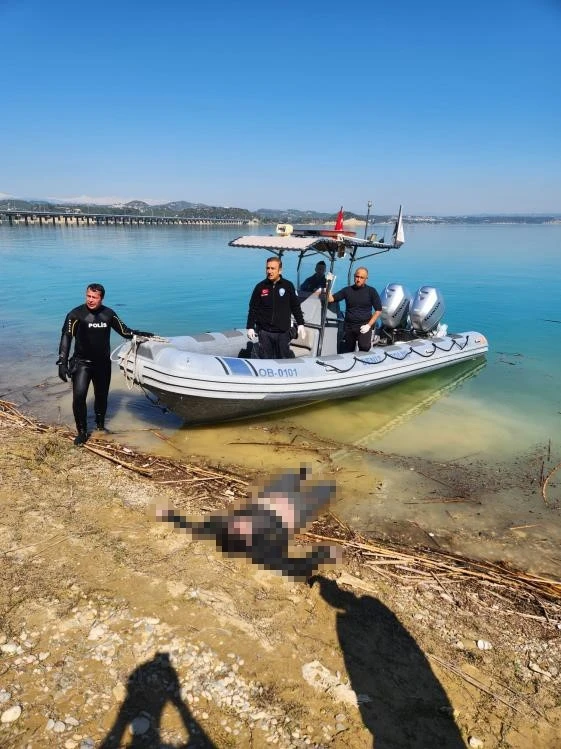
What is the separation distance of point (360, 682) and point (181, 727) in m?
0.91

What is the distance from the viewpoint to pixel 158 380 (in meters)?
5.35

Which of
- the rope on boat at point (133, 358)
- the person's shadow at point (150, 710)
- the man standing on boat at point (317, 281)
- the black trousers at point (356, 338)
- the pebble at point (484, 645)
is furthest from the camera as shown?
the man standing on boat at point (317, 281)

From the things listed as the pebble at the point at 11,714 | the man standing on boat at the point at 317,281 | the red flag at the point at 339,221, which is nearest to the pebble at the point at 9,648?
the pebble at the point at 11,714

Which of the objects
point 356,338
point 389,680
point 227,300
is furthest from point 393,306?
point 227,300

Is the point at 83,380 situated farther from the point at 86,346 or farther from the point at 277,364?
the point at 277,364

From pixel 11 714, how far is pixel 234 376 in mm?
3782

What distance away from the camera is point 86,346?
4.91 m

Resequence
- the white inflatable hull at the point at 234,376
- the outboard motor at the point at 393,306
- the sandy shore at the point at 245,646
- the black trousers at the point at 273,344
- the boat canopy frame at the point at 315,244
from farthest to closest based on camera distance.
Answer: the outboard motor at the point at 393,306 < the boat canopy frame at the point at 315,244 < the black trousers at the point at 273,344 < the white inflatable hull at the point at 234,376 < the sandy shore at the point at 245,646

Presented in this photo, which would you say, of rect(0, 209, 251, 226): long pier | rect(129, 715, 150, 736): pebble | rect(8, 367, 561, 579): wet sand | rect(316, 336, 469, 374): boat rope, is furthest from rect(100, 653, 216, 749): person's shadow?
rect(0, 209, 251, 226): long pier

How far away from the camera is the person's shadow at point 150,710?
6.61 feet

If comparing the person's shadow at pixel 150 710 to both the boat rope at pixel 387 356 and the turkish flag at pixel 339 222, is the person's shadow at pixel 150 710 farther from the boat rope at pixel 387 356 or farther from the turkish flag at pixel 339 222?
the turkish flag at pixel 339 222

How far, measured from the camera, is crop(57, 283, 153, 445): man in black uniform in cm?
479

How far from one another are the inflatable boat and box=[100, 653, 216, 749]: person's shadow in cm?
327

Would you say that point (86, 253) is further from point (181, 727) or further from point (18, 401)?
point (181, 727)
